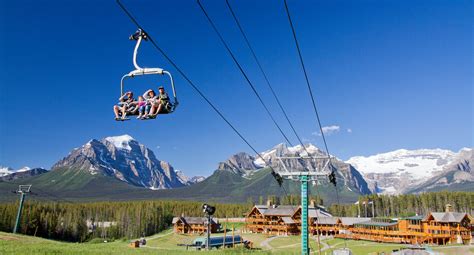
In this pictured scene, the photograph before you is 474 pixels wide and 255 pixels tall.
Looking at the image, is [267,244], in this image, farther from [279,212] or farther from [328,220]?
[328,220]

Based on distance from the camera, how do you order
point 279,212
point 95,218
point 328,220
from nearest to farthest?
1. point 328,220
2. point 279,212
3. point 95,218

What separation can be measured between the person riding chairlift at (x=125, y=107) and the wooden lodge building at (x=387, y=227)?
2518 inches

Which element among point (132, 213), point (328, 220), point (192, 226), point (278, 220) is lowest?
point (192, 226)

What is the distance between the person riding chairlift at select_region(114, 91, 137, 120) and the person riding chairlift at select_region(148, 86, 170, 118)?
3.69 feet

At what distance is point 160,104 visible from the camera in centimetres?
1761

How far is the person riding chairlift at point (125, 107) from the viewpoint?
1847cm

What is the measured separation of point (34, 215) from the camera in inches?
5551

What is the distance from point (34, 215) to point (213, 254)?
4702 inches

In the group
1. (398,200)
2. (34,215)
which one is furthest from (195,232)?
A: (398,200)

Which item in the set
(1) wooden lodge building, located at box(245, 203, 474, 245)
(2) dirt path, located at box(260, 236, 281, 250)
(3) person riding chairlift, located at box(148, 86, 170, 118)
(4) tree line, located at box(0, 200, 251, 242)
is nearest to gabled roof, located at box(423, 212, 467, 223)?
(1) wooden lodge building, located at box(245, 203, 474, 245)

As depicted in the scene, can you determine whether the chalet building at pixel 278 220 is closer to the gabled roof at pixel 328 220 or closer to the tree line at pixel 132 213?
the gabled roof at pixel 328 220

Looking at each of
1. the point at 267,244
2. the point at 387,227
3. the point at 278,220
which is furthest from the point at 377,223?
the point at 278,220

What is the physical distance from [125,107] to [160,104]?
2151mm

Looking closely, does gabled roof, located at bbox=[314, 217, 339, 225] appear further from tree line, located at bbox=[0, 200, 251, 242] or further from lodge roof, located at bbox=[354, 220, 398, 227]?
tree line, located at bbox=[0, 200, 251, 242]
